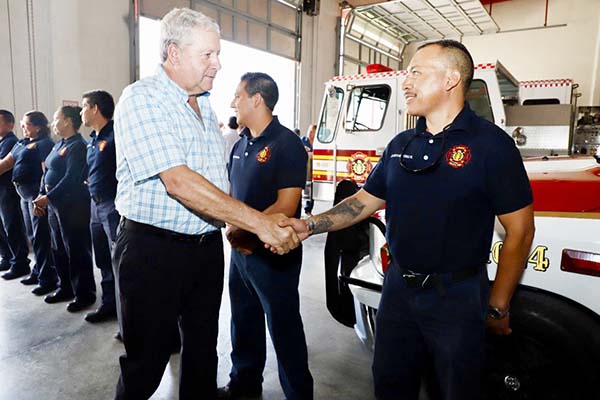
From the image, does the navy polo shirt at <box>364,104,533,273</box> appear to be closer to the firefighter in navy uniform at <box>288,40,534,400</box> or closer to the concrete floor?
the firefighter in navy uniform at <box>288,40,534,400</box>

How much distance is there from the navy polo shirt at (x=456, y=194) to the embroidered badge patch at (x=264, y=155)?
0.80m

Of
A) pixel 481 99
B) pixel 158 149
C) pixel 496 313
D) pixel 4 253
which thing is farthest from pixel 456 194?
pixel 4 253

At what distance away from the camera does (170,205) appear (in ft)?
5.18

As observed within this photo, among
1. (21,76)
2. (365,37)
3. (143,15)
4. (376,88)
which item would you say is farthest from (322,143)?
(365,37)

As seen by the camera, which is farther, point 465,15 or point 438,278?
point 465,15

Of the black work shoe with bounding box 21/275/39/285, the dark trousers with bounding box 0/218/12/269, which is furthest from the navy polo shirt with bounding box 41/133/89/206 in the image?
the dark trousers with bounding box 0/218/12/269

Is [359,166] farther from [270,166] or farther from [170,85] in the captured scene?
[170,85]

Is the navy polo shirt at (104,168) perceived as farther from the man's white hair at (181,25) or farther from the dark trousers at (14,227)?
the dark trousers at (14,227)

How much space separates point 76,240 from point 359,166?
3.62 meters

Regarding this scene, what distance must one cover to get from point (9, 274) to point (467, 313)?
4.73 metres

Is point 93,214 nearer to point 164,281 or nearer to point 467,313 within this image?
point 164,281

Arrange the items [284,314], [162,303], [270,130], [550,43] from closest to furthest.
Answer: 1. [162,303]
2. [284,314]
3. [270,130]
4. [550,43]

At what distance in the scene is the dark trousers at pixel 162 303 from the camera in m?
1.59

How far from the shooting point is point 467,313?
55.7 inches
